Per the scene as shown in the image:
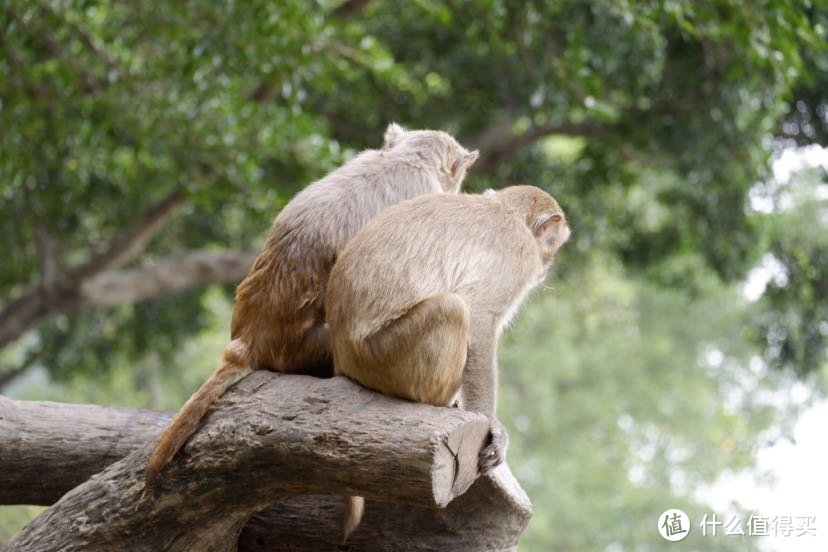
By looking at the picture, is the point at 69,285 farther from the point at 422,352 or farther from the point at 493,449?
the point at 493,449

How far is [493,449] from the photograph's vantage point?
3.33m

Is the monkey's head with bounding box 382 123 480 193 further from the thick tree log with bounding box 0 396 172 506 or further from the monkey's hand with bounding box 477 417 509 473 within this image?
the thick tree log with bounding box 0 396 172 506

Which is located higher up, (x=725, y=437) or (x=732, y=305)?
(x=732, y=305)

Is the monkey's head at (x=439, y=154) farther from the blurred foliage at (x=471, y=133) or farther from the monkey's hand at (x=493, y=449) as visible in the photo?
the blurred foliage at (x=471, y=133)

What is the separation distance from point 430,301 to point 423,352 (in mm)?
156

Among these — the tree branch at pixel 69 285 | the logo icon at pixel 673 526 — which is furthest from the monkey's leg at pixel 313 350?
the tree branch at pixel 69 285

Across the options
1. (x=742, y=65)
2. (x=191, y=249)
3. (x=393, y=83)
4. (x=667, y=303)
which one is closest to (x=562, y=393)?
(x=667, y=303)

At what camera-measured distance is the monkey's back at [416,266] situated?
11.3 feet

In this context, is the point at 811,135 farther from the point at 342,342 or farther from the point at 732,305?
the point at 732,305

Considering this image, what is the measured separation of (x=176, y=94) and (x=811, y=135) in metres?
4.88

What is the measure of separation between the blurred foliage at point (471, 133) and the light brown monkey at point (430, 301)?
2891 millimetres

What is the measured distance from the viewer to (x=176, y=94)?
289 inches

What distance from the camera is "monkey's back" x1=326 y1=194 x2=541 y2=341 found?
11.3ft

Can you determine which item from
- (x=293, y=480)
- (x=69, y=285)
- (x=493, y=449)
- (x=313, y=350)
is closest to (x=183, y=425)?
(x=293, y=480)
